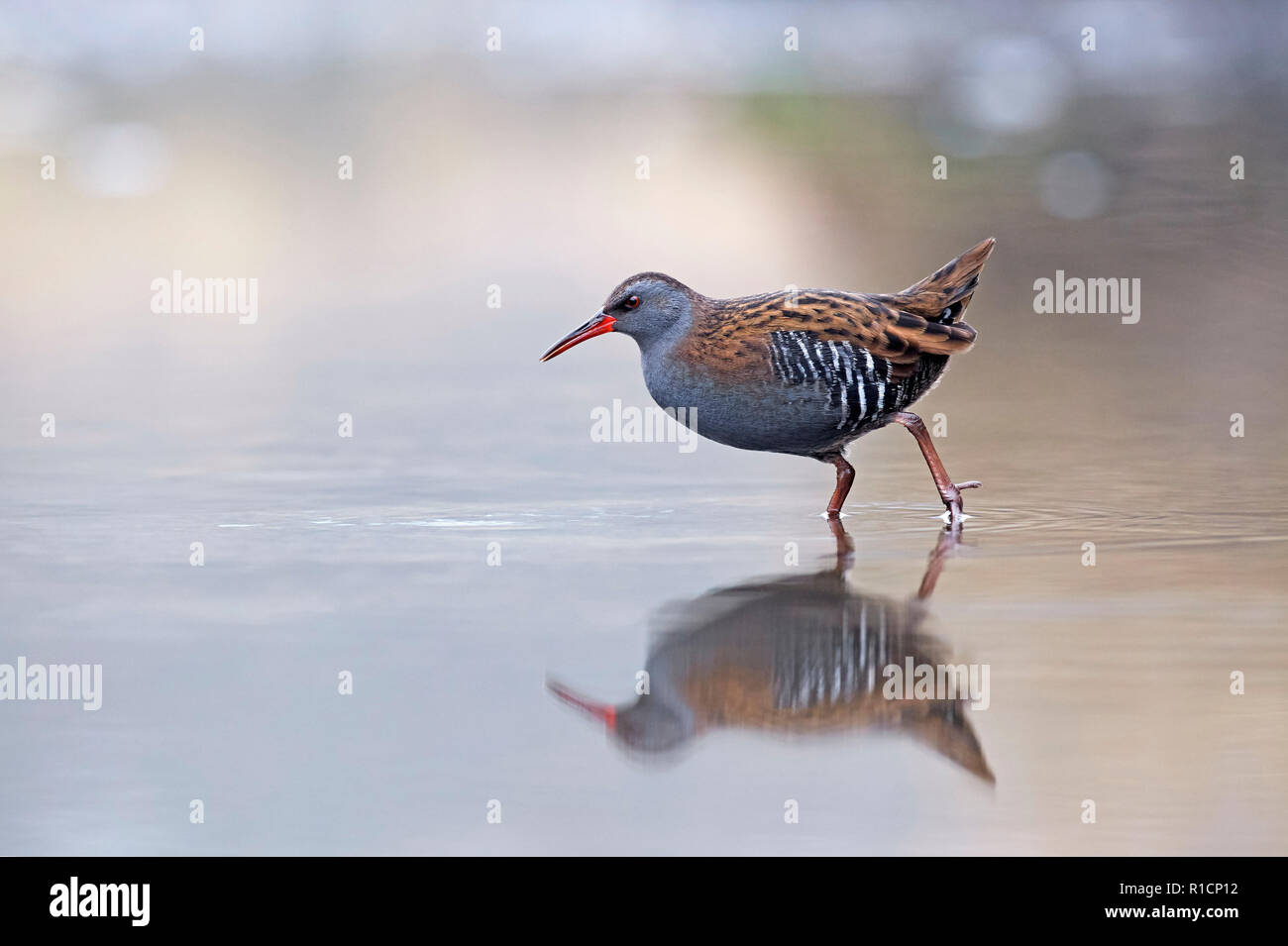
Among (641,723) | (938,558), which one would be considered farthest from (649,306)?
(641,723)

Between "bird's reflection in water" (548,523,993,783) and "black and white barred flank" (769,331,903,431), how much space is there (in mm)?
1504

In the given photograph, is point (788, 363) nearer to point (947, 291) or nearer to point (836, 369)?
point (836, 369)

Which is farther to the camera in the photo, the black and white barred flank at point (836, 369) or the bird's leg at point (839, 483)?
the bird's leg at point (839, 483)

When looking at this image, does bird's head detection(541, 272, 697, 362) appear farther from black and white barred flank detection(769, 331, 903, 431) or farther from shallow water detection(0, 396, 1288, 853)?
shallow water detection(0, 396, 1288, 853)

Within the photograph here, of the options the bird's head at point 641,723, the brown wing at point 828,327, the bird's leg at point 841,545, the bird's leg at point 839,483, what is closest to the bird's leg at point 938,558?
the bird's leg at point 841,545

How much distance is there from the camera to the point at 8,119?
21.9 m


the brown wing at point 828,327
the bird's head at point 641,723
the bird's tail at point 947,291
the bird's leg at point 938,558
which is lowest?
the bird's head at point 641,723

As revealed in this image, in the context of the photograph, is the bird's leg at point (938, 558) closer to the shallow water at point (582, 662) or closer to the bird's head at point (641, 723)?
the shallow water at point (582, 662)

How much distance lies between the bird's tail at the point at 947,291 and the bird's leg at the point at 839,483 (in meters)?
0.78

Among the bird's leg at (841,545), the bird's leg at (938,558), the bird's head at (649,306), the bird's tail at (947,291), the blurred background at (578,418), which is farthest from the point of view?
the bird's tail at (947,291)

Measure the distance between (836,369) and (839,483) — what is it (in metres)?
0.61

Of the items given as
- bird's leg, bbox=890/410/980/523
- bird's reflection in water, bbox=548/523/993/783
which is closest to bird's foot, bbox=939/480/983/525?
bird's leg, bbox=890/410/980/523

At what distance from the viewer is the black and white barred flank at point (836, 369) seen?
31.1ft

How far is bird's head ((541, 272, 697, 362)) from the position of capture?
384 inches
